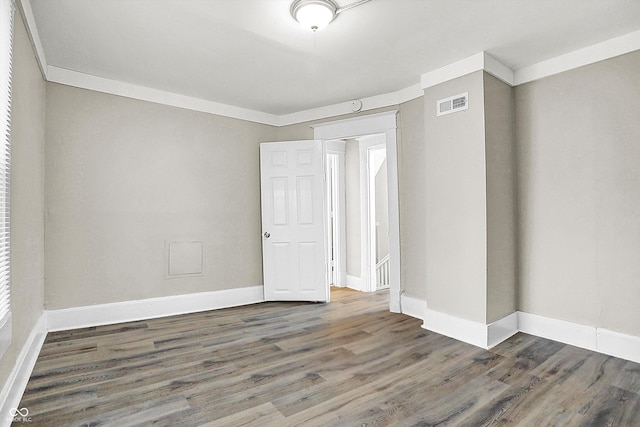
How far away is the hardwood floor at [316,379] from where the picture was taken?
1.93 m

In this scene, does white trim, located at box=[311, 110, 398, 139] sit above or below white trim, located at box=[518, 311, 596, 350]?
above

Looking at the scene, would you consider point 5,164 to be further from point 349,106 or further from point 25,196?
point 349,106

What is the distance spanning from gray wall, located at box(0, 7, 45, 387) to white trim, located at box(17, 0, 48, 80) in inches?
2.2

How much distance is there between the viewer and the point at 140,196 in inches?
145

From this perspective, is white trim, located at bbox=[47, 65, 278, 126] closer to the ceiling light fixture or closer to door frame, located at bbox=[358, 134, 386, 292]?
door frame, located at bbox=[358, 134, 386, 292]

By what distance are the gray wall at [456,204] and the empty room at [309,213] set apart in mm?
20

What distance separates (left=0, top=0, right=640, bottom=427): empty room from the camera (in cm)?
216

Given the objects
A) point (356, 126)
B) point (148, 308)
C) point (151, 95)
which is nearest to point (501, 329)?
point (356, 126)

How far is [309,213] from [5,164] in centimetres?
306

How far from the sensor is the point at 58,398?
211 centimetres

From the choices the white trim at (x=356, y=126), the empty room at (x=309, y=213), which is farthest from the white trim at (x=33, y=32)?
the white trim at (x=356, y=126)

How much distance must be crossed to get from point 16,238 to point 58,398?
1.03 m

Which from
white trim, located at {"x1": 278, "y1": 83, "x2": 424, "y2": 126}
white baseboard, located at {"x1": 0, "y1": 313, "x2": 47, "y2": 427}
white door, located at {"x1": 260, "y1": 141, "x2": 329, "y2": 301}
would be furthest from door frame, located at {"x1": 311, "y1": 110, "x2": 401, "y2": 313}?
white baseboard, located at {"x1": 0, "y1": 313, "x2": 47, "y2": 427}

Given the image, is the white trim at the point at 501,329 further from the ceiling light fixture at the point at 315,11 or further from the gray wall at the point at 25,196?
the gray wall at the point at 25,196
